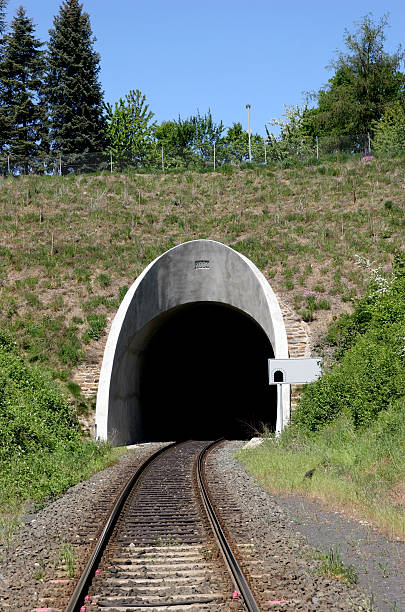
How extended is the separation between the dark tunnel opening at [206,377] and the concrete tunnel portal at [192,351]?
5 cm

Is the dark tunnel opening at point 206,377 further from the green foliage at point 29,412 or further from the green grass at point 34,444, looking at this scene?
the green grass at point 34,444

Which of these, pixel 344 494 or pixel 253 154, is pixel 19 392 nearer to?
pixel 344 494

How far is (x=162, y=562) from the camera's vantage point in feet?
22.6

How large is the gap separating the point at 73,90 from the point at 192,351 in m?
35.1

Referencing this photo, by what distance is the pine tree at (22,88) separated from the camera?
2308 inches

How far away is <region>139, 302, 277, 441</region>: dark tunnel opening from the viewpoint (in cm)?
2725

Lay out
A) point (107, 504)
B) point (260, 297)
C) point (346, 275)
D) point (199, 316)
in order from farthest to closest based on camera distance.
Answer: point (199, 316), point (346, 275), point (260, 297), point (107, 504)

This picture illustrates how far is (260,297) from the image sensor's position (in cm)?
2302

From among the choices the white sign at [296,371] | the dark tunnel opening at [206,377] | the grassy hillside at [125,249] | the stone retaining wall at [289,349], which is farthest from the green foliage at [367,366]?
the dark tunnel opening at [206,377]

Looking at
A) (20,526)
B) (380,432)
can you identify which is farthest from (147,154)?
(20,526)

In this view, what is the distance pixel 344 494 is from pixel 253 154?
32.7 m

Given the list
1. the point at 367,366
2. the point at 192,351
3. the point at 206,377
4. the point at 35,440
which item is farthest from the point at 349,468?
the point at 206,377

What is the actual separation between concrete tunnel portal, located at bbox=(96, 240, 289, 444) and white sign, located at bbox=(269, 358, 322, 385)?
261 centimetres

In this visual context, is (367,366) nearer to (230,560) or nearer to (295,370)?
(295,370)
